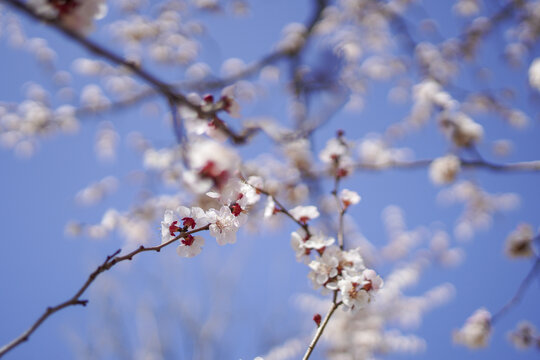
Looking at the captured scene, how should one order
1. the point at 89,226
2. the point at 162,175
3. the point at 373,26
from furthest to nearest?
1. the point at 373,26
2. the point at 162,175
3. the point at 89,226

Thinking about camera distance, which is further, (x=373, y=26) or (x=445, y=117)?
(x=373, y=26)

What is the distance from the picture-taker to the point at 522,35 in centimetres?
413

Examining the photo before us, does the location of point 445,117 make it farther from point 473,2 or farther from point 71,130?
point 71,130

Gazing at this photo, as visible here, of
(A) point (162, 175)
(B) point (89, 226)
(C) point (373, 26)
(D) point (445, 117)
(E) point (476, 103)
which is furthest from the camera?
(C) point (373, 26)

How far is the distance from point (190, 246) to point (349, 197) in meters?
0.67

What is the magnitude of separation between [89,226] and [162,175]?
2.83ft

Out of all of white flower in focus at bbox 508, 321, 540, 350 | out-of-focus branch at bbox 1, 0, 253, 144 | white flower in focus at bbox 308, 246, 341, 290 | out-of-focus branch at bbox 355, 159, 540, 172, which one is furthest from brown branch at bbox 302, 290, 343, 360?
white flower in focus at bbox 508, 321, 540, 350

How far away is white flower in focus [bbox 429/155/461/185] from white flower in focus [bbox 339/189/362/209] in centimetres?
121

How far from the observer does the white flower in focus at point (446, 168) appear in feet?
7.13

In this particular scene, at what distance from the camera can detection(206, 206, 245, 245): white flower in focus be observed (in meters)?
0.88

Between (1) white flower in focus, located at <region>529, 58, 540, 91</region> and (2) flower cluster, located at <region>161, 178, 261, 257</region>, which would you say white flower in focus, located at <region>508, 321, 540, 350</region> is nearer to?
(1) white flower in focus, located at <region>529, 58, 540, 91</region>

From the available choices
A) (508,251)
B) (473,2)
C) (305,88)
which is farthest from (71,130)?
(473,2)

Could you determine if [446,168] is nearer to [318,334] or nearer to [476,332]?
[476,332]

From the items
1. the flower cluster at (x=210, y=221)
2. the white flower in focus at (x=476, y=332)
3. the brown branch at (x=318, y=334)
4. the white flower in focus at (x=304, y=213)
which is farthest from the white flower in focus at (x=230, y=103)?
the white flower in focus at (x=476, y=332)
